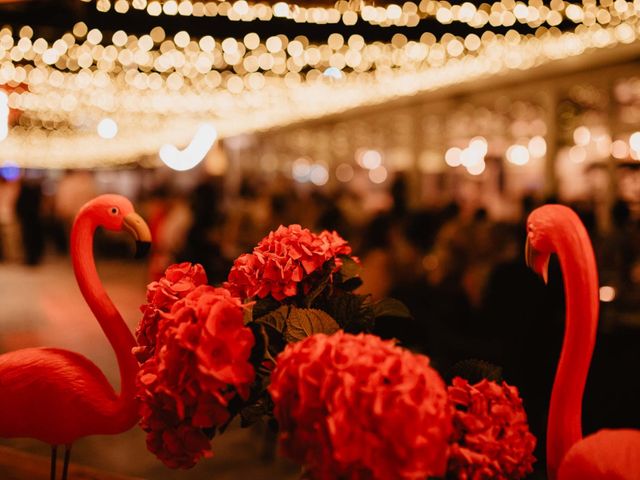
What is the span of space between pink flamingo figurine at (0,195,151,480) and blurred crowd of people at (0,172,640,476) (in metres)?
0.68

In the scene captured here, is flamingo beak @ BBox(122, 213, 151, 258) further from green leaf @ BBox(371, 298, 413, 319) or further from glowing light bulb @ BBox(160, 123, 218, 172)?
green leaf @ BBox(371, 298, 413, 319)

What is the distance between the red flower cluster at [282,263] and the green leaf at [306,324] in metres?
0.06

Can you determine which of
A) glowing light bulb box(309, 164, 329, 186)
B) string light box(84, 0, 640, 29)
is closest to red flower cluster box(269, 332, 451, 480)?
string light box(84, 0, 640, 29)

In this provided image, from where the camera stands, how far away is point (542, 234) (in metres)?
1.36

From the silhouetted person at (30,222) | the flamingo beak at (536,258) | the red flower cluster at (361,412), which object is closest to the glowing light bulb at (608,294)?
the flamingo beak at (536,258)

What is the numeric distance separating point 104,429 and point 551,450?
1082mm

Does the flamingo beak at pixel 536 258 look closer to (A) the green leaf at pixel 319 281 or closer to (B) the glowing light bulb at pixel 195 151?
(A) the green leaf at pixel 319 281

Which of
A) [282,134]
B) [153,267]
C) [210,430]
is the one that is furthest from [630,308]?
[282,134]

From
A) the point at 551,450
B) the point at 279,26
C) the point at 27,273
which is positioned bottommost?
the point at 27,273

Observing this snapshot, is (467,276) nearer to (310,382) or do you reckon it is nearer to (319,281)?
(319,281)

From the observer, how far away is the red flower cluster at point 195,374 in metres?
1.05

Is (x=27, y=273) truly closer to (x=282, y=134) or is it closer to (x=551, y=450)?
(x=282, y=134)

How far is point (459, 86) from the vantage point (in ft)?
35.9

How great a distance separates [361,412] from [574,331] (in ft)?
1.95
